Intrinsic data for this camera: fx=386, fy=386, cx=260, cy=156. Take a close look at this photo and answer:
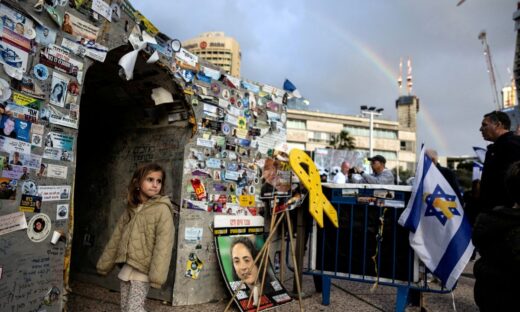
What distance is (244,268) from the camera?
15.6ft

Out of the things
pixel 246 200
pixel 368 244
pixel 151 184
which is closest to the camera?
pixel 151 184

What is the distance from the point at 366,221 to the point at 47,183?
3438 millimetres

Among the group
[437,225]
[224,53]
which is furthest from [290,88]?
[224,53]

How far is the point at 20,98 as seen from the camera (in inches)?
112

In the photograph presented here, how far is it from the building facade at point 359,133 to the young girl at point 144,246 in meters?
58.7

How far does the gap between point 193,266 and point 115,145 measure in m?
2.20

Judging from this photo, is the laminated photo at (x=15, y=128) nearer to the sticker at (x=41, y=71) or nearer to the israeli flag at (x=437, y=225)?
the sticker at (x=41, y=71)

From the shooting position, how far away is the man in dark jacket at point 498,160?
149 inches

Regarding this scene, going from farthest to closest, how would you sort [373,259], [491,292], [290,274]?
[290,274] → [373,259] → [491,292]

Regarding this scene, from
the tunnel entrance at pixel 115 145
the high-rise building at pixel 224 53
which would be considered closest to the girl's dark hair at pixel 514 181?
the tunnel entrance at pixel 115 145

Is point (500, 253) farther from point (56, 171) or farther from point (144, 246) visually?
point (56, 171)

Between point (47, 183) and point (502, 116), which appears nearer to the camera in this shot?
point (47, 183)

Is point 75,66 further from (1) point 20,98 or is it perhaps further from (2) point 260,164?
(2) point 260,164

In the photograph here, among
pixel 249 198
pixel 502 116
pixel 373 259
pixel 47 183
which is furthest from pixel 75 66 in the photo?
pixel 502 116
